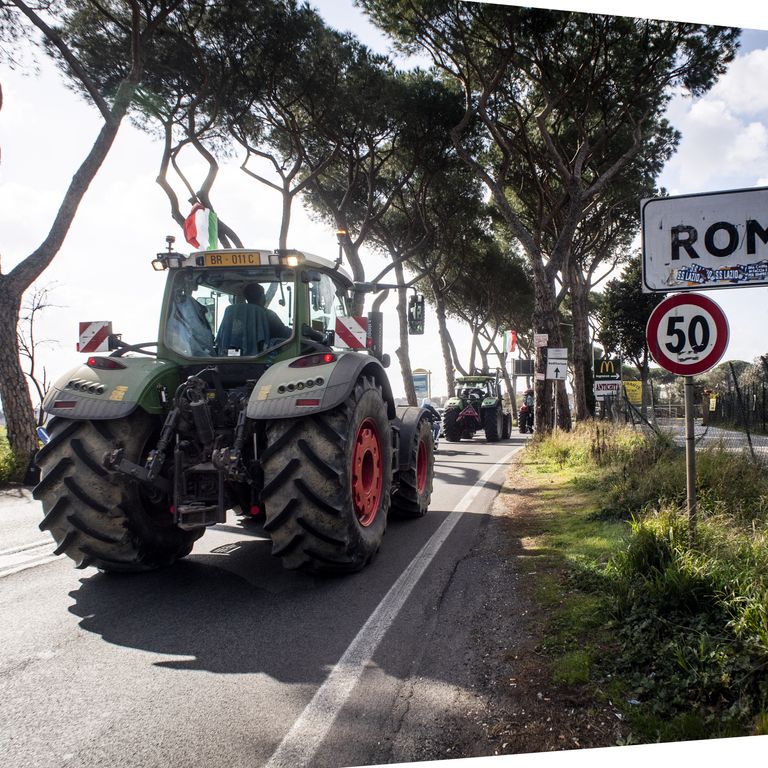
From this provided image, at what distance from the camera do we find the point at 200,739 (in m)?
2.35

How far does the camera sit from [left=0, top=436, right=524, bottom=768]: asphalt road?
7.72 feet

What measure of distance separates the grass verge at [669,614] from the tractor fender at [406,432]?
133 cm

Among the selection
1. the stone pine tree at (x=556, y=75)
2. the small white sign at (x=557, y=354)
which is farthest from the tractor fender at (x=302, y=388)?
the small white sign at (x=557, y=354)

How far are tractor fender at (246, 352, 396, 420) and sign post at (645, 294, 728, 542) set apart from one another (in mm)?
1989

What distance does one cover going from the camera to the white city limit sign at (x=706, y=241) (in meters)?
3.82

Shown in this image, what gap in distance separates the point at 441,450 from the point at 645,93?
30.4ft

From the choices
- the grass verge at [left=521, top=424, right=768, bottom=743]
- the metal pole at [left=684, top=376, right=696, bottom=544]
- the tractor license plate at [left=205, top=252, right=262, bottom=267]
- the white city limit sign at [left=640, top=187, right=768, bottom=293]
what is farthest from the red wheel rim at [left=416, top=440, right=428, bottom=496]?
the white city limit sign at [left=640, top=187, right=768, bottom=293]

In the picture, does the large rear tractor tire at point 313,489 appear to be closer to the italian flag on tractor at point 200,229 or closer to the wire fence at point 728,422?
the wire fence at point 728,422

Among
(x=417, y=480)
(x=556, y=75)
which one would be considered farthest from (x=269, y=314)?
(x=556, y=75)

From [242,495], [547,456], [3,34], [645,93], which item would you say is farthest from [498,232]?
[242,495]

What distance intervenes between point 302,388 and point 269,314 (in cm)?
117

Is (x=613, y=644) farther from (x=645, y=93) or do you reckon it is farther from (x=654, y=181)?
(x=654, y=181)

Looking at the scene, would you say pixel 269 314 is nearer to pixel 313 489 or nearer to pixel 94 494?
pixel 313 489

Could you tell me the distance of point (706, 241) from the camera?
392cm
